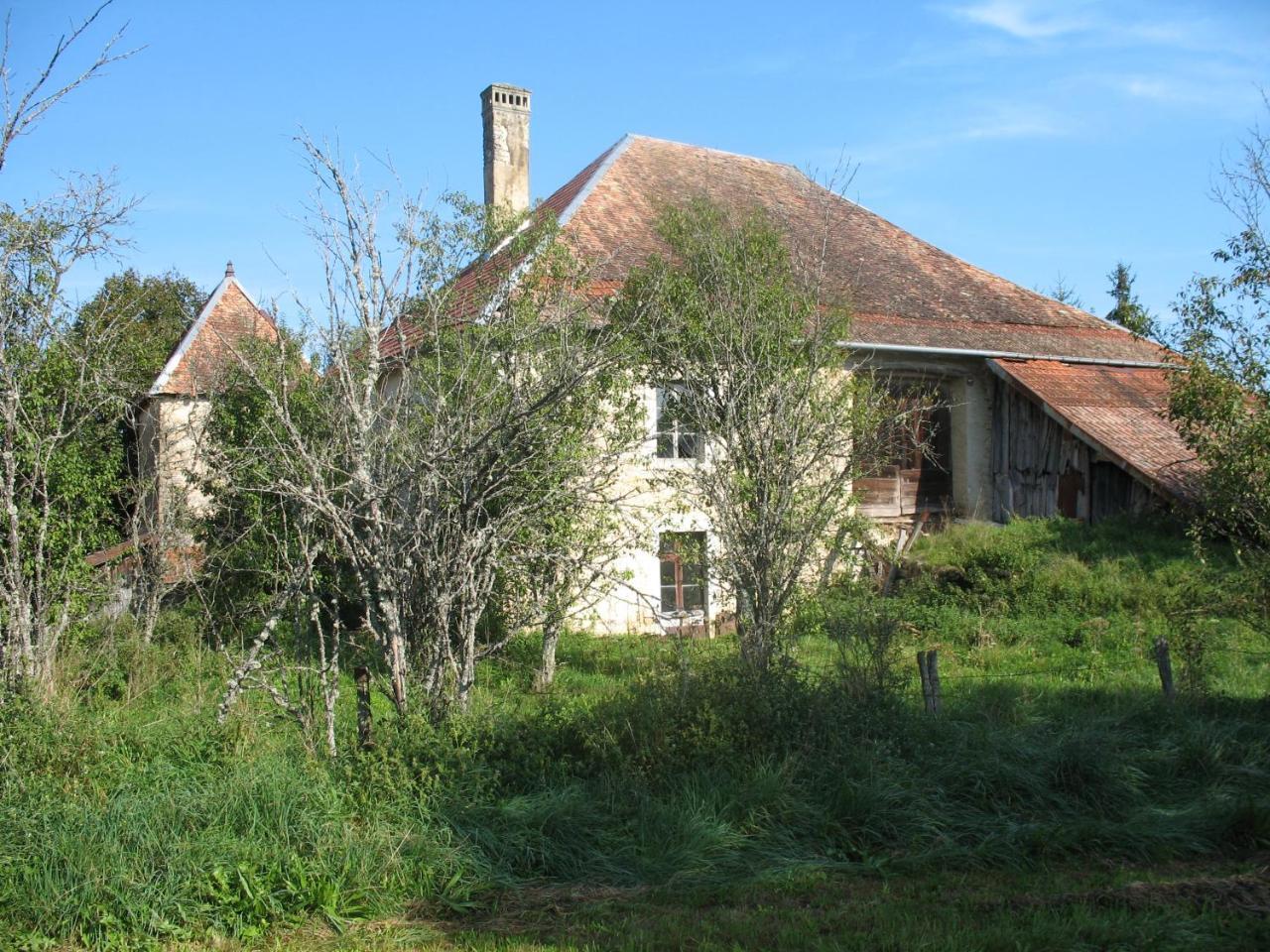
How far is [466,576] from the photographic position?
6.52 m

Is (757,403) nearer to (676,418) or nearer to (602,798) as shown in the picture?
(676,418)

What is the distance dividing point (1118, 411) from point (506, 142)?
37.4 ft

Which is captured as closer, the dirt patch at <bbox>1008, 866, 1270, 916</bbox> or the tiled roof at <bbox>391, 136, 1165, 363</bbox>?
the dirt patch at <bbox>1008, 866, 1270, 916</bbox>

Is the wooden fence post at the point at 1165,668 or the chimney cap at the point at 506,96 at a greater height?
the chimney cap at the point at 506,96

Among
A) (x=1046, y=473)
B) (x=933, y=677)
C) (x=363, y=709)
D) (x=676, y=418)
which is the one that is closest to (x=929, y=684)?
(x=933, y=677)

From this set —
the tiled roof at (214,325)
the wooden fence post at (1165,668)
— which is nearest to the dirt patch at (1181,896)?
the wooden fence post at (1165,668)

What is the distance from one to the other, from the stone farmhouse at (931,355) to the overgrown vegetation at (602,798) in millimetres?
7435

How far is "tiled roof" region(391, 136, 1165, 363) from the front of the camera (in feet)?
55.1

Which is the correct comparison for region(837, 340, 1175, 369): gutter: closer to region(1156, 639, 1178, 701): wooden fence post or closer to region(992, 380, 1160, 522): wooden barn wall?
region(992, 380, 1160, 522): wooden barn wall

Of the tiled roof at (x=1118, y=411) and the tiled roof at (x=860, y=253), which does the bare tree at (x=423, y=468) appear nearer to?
the tiled roof at (x=860, y=253)

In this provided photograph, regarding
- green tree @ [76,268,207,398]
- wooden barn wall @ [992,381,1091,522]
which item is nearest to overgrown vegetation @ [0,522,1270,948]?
green tree @ [76,268,207,398]

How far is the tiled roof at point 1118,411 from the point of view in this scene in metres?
15.1

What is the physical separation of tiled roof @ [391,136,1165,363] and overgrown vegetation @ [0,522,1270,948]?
369 inches

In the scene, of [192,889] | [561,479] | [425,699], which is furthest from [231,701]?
[561,479]
